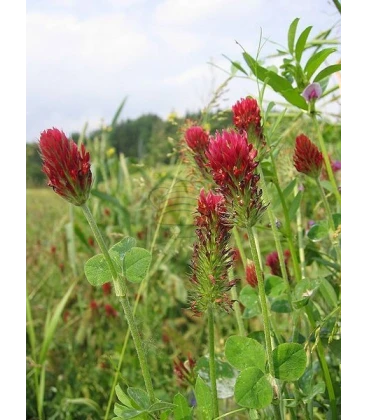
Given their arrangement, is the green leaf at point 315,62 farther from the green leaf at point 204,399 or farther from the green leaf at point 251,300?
the green leaf at point 204,399

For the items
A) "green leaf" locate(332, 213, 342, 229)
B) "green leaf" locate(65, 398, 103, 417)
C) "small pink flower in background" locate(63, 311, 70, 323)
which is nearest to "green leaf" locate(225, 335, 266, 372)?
"green leaf" locate(332, 213, 342, 229)

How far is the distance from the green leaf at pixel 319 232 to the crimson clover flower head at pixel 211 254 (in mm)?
317

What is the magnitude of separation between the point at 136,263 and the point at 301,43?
0.41 metres

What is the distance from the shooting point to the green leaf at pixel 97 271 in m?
0.63

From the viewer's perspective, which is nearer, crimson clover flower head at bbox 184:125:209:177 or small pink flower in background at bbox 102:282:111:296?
crimson clover flower head at bbox 184:125:209:177

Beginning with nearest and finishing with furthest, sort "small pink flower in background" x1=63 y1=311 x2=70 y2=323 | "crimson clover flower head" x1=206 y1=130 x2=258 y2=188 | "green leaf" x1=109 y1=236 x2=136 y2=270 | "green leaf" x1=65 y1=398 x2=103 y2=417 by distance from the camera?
"crimson clover flower head" x1=206 y1=130 x2=258 y2=188
"green leaf" x1=109 y1=236 x2=136 y2=270
"green leaf" x1=65 y1=398 x2=103 y2=417
"small pink flower in background" x1=63 y1=311 x2=70 y2=323

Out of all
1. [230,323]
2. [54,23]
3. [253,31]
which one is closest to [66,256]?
[230,323]

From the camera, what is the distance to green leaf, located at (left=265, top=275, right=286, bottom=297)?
0.82 meters

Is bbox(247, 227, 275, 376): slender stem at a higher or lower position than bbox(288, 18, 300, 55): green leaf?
lower

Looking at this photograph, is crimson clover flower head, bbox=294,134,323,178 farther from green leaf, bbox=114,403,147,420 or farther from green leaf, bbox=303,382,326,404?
green leaf, bbox=114,403,147,420

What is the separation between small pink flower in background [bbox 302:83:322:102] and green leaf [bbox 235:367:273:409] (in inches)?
15.7

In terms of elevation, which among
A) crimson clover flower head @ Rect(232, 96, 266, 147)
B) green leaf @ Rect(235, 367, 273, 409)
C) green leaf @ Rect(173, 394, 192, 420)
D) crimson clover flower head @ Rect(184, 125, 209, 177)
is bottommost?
green leaf @ Rect(173, 394, 192, 420)

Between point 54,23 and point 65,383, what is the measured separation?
889 millimetres
